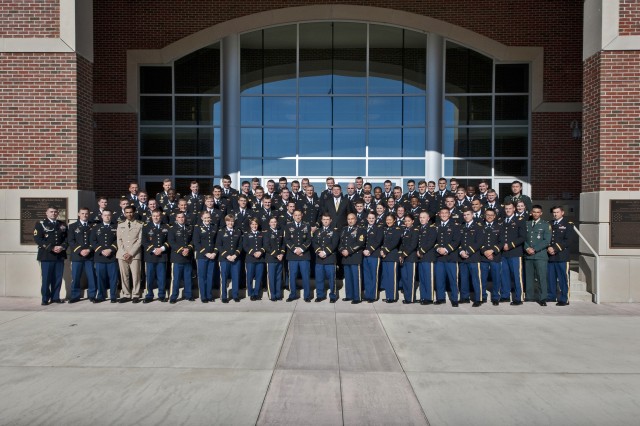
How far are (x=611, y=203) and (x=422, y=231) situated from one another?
415cm

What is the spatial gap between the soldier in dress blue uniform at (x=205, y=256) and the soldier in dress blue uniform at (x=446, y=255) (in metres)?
4.60

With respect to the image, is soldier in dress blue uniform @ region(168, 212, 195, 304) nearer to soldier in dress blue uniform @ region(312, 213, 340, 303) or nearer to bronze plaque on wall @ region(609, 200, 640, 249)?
soldier in dress blue uniform @ region(312, 213, 340, 303)

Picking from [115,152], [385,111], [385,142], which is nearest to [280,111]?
[385,111]

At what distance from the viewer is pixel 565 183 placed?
1638 cm

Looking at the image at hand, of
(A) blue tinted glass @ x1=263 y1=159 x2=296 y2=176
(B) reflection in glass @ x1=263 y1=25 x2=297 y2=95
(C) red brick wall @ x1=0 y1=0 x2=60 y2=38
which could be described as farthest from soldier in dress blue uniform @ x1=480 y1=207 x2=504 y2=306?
(C) red brick wall @ x1=0 y1=0 x2=60 y2=38

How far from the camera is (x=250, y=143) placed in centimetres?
1762

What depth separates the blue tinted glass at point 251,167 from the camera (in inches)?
692

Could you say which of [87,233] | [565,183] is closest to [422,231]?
[87,233]

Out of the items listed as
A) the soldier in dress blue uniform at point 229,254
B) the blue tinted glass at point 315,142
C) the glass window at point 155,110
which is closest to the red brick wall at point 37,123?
the soldier in dress blue uniform at point 229,254

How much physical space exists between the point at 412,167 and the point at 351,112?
2904 millimetres

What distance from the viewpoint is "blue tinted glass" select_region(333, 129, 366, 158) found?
57.6ft

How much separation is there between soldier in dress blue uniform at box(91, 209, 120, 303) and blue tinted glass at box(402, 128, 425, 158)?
10.6 metres

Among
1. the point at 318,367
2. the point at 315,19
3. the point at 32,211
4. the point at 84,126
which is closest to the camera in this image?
the point at 318,367

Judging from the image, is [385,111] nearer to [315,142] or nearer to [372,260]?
[315,142]
